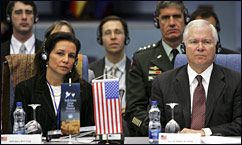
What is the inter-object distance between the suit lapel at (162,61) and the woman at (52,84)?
92cm

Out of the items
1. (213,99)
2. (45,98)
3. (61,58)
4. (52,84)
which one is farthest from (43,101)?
(213,99)

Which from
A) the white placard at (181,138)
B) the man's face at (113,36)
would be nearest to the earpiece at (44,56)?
the white placard at (181,138)

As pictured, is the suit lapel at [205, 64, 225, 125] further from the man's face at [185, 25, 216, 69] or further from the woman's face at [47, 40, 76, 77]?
the woman's face at [47, 40, 76, 77]

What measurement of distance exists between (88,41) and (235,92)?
3736mm

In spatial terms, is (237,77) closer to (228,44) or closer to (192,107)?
(192,107)

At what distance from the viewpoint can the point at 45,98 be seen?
351cm

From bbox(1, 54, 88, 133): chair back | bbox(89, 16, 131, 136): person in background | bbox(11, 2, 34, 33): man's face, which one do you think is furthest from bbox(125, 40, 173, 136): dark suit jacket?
bbox(11, 2, 34, 33): man's face

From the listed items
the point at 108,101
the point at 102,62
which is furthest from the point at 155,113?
the point at 102,62

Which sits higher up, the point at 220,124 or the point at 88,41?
the point at 88,41

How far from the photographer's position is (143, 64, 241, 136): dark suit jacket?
126 inches

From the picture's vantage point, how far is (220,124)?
127 inches

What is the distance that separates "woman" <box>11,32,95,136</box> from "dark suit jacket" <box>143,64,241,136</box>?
58 centimetres

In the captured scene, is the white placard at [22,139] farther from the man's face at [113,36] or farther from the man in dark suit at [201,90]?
the man's face at [113,36]

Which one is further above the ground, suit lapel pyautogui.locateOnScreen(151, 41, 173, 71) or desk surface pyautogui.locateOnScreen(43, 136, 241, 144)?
suit lapel pyautogui.locateOnScreen(151, 41, 173, 71)
